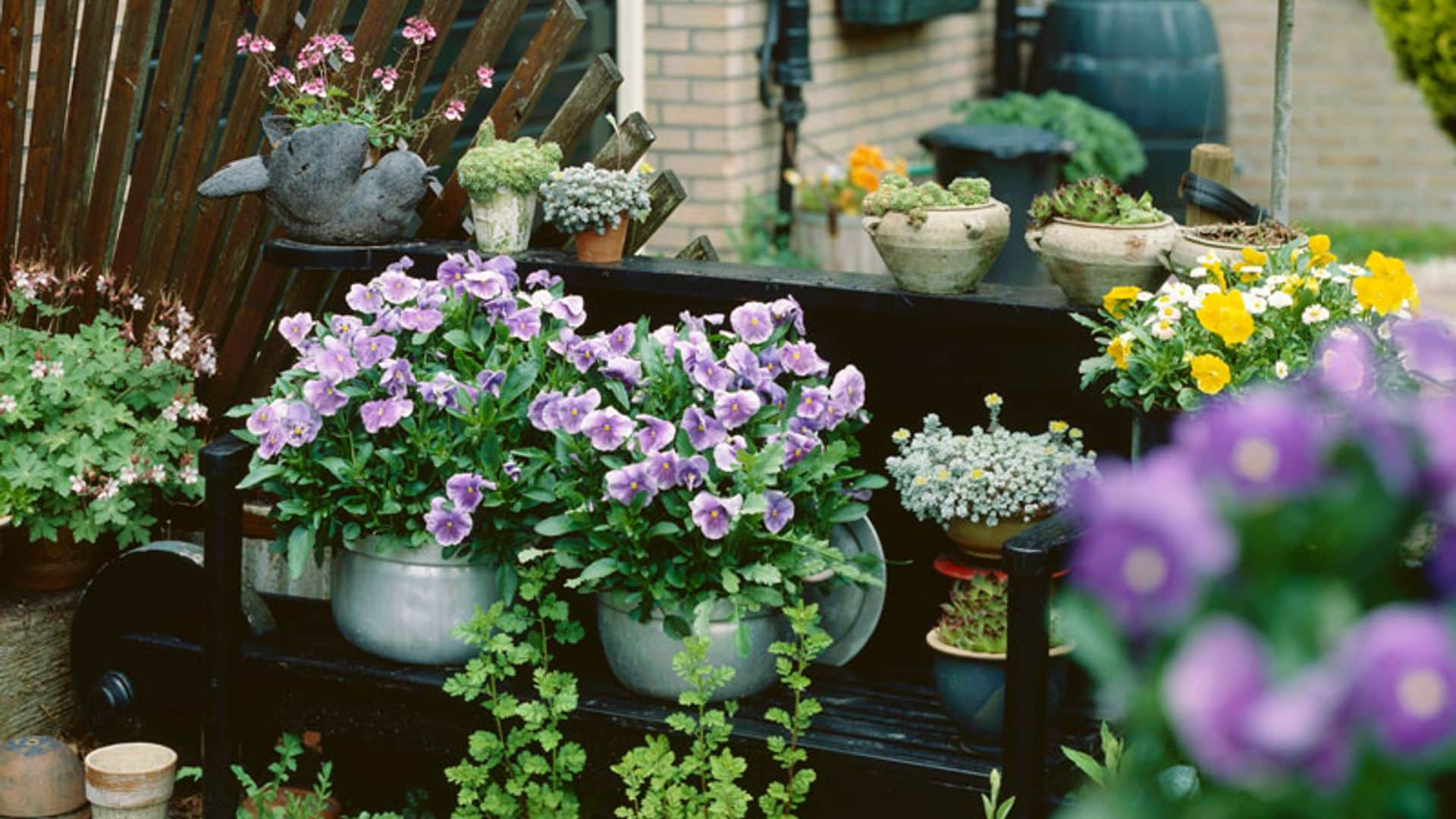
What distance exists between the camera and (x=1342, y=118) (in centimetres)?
1073

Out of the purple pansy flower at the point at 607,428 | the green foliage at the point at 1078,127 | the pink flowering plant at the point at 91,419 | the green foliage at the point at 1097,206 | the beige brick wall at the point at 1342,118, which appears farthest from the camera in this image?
the beige brick wall at the point at 1342,118

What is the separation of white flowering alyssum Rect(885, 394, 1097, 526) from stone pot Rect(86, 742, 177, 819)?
1.41 metres

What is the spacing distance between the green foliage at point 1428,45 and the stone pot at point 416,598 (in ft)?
23.3

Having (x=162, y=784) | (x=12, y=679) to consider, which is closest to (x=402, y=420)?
(x=162, y=784)

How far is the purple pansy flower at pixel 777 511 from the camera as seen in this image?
10.4ft

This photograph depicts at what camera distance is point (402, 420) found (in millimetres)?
3377

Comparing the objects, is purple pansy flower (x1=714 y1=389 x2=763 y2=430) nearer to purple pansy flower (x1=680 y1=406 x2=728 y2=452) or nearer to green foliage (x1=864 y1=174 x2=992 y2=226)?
purple pansy flower (x1=680 y1=406 x2=728 y2=452)

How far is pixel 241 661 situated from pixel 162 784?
0.87ft

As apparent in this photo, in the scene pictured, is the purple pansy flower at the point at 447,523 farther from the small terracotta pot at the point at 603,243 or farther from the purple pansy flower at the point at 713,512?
the small terracotta pot at the point at 603,243

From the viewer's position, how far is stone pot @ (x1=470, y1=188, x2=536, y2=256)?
3.84 metres

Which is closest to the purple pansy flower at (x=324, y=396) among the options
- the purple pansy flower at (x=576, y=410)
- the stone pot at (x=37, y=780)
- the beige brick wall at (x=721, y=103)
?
the purple pansy flower at (x=576, y=410)

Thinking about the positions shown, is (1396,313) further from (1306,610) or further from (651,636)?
(1306,610)

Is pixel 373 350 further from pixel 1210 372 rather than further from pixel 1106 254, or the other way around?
pixel 1210 372

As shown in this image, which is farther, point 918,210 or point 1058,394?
point 1058,394
